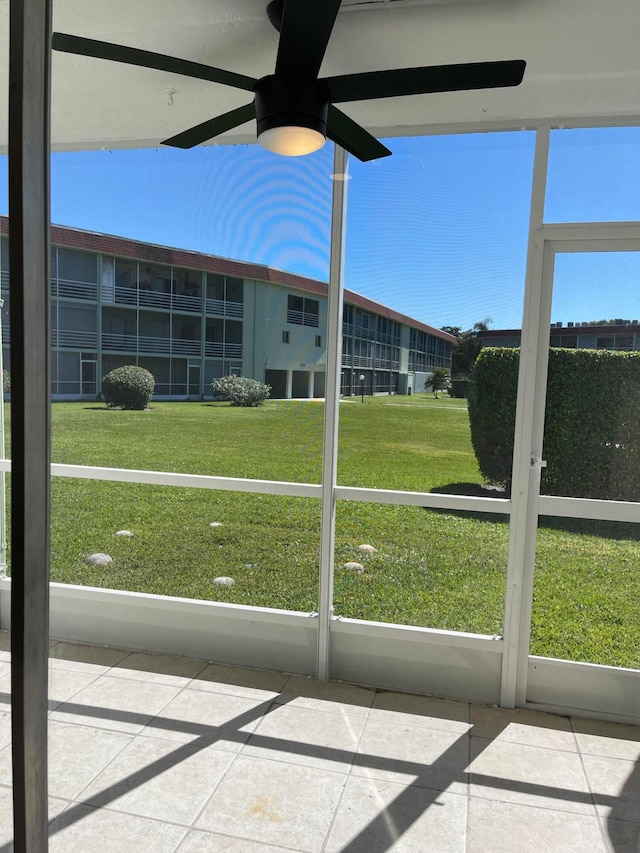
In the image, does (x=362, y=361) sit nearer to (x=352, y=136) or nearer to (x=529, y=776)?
(x=352, y=136)

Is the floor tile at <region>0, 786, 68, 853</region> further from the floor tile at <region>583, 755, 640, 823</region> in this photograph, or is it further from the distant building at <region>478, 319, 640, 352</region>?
the distant building at <region>478, 319, 640, 352</region>

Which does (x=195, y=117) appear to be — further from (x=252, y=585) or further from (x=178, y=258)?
(x=252, y=585)

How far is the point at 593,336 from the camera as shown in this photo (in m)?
2.13

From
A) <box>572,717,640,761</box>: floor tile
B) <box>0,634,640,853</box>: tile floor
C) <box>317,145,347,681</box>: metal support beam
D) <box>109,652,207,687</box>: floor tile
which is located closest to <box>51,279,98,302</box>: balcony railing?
<box>0,634,640,853</box>: tile floor

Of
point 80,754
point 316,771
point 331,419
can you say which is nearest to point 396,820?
point 316,771

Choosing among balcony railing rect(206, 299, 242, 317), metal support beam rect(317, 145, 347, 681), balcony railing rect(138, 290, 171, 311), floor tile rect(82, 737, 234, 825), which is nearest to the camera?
floor tile rect(82, 737, 234, 825)

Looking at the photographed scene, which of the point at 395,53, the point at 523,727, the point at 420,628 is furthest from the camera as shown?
the point at 420,628

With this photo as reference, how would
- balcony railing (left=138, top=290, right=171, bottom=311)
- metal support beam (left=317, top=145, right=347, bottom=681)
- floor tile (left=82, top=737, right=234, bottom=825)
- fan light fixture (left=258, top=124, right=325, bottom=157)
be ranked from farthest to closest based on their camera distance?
1. metal support beam (left=317, top=145, right=347, bottom=681)
2. balcony railing (left=138, top=290, right=171, bottom=311)
3. floor tile (left=82, top=737, right=234, bottom=825)
4. fan light fixture (left=258, top=124, right=325, bottom=157)

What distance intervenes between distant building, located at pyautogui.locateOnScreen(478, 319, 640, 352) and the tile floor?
1318 millimetres

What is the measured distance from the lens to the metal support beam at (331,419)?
2.33 metres

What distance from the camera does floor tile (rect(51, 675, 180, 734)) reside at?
1.96 metres

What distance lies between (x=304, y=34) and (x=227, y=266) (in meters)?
1.60

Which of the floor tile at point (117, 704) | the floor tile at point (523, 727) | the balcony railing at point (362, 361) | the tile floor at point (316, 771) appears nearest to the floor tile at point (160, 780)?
the tile floor at point (316, 771)

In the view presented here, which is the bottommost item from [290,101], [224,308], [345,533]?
[345,533]
